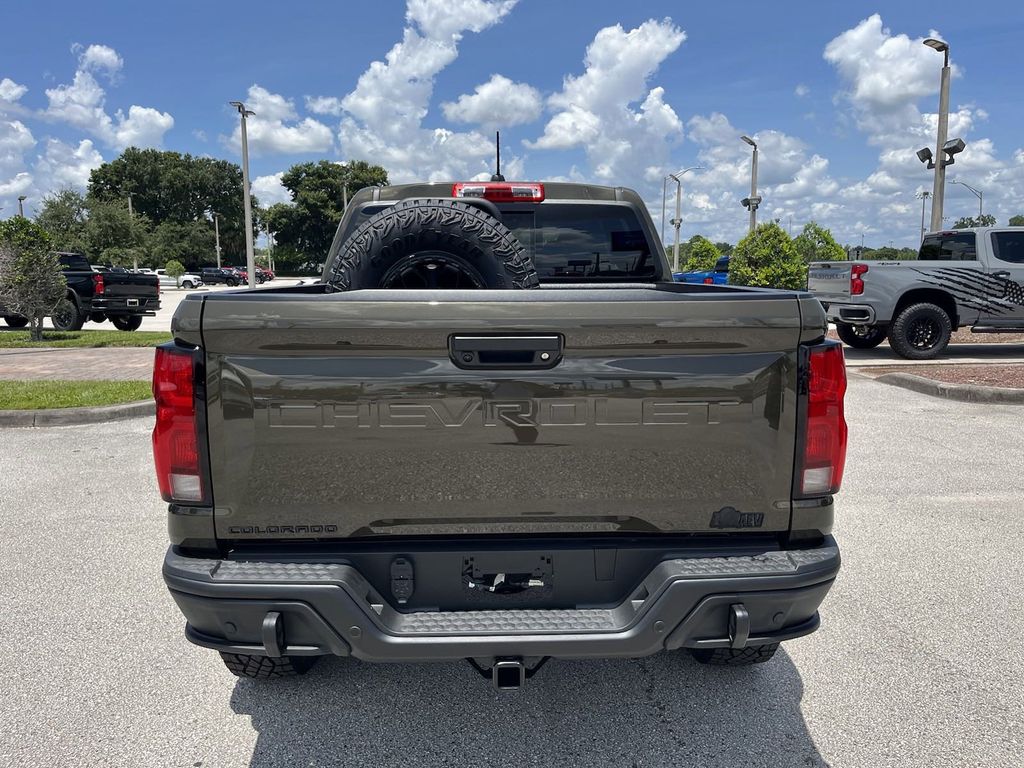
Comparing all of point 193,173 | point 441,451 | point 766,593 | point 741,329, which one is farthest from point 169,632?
point 193,173

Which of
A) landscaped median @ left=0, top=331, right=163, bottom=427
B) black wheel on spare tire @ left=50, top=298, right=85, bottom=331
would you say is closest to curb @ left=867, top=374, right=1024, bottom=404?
landscaped median @ left=0, top=331, right=163, bottom=427

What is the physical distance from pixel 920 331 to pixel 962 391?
393cm

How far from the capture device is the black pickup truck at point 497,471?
2.06m

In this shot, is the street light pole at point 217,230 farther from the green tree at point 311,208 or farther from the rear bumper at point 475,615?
the rear bumper at point 475,615

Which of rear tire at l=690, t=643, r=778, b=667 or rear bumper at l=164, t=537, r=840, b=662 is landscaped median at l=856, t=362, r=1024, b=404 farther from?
rear bumper at l=164, t=537, r=840, b=662

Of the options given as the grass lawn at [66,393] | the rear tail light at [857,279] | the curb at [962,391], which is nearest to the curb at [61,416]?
the grass lawn at [66,393]

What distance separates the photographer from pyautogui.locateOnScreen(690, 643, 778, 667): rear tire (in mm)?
2898

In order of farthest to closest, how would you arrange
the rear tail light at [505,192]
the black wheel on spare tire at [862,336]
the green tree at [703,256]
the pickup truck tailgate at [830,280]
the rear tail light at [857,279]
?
the green tree at [703,256]
the black wheel on spare tire at [862,336]
the pickup truck tailgate at [830,280]
the rear tail light at [857,279]
the rear tail light at [505,192]

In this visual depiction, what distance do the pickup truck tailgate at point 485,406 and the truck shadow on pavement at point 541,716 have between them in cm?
97

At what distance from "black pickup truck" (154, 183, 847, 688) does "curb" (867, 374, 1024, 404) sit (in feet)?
26.8

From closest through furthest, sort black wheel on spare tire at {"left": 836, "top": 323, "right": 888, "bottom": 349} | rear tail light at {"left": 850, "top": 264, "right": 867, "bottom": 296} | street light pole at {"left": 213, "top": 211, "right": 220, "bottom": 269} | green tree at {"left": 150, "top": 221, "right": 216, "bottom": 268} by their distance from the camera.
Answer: rear tail light at {"left": 850, "top": 264, "right": 867, "bottom": 296} → black wheel on spare tire at {"left": 836, "top": 323, "right": 888, "bottom": 349} → green tree at {"left": 150, "top": 221, "right": 216, "bottom": 268} → street light pole at {"left": 213, "top": 211, "right": 220, "bottom": 269}

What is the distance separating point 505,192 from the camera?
4.21m

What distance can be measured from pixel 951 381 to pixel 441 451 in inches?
381

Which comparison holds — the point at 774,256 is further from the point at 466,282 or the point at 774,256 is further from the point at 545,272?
the point at 466,282
